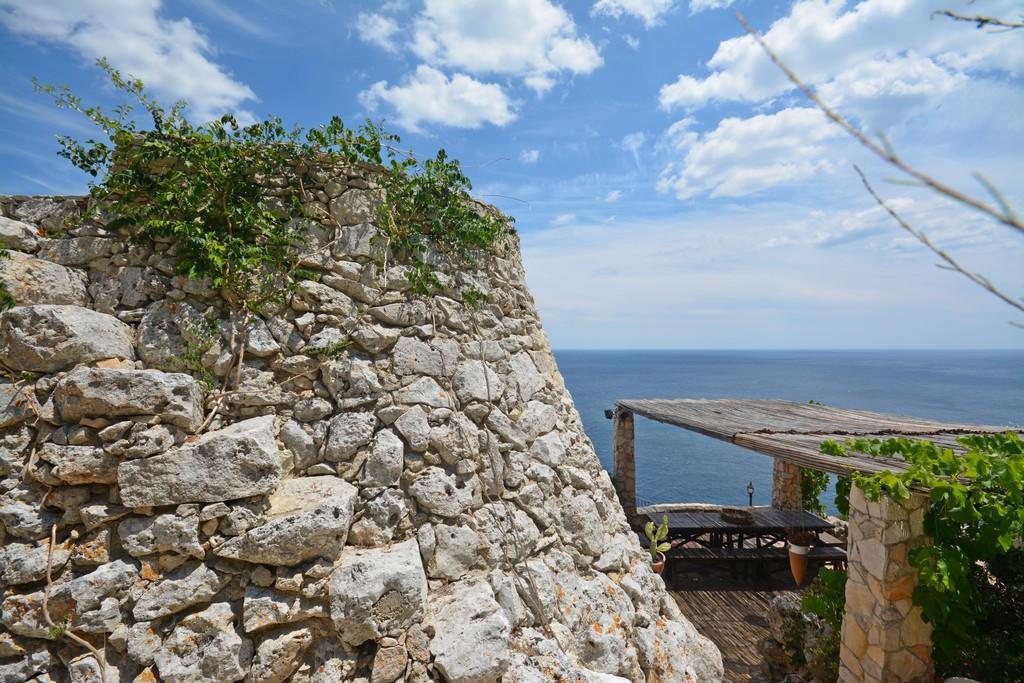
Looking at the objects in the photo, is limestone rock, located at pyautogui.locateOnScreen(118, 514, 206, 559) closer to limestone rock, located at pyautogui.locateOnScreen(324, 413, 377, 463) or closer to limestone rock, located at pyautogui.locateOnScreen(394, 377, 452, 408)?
limestone rock, located at pyautogui.locateOnScreen(324, 413, 377, 463)

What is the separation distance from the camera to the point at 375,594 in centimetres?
284

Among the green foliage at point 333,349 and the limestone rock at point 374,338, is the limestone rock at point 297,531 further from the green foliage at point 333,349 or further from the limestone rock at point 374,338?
the limestone rock at point 374,338

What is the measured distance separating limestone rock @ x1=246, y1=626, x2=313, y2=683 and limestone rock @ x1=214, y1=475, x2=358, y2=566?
0.38 meters

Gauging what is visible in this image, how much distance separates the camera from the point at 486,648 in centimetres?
294

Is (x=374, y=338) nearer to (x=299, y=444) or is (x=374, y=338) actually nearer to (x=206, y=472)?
(x=299, y=444)

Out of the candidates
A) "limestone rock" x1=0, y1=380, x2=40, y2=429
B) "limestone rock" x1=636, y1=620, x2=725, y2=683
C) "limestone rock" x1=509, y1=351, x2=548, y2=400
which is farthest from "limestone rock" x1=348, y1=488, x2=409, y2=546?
"limestone rock" x1=636, y1=620, x2=725, y2=683

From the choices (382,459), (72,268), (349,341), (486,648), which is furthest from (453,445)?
(72,268)

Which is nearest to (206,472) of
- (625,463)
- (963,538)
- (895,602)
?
(895,602)

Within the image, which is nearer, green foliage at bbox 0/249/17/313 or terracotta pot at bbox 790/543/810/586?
green foliage at bbox 0/249/17/313

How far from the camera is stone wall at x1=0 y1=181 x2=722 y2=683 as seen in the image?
2740 millimetres

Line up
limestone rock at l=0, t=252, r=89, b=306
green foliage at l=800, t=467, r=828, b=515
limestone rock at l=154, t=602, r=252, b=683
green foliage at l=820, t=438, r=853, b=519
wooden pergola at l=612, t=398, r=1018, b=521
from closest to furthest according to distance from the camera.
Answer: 1. limestone rock at l=154, t=602, r=252, b=683
2. limestone rock at l=0, t=252, r=89, b=306
3. green foliage at l=820, t=438, r=853, b=519
4. wooden pergola at l=612, t=398, r=1018, b=521
5. green foliage at l=800, t=467, r=828, b=515

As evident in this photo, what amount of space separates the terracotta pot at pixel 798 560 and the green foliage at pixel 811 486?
2677 mm

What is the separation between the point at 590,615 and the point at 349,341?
2.75 metres

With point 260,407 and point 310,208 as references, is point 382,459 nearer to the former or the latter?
point 260,407
